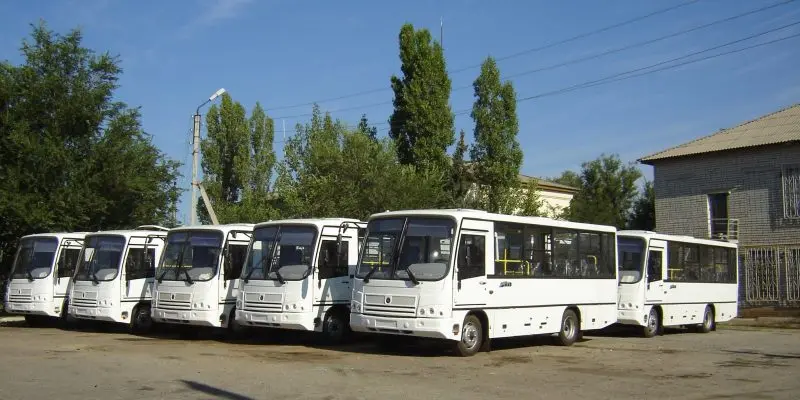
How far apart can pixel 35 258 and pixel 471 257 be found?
1354 cm

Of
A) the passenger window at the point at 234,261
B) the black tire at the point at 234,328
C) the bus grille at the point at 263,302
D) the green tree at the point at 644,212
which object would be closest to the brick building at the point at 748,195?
the black tire at the point at 234,328

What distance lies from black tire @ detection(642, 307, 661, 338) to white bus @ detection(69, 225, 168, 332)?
1297 centimetres

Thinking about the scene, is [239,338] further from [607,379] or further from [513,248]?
[607,379]

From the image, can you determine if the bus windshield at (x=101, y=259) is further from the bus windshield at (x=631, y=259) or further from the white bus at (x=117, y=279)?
the bus windshield at (x=631, y=259)

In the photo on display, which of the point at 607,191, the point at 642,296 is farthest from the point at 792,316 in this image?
the point at 607,191

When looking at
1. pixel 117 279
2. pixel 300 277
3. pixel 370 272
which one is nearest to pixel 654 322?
pixel 370 272

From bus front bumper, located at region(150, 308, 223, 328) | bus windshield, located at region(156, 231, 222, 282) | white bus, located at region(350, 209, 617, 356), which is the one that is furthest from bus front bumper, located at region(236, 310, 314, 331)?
bus windshield, located at region(156, 231, 222, 282)

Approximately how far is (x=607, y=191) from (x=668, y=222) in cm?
3885

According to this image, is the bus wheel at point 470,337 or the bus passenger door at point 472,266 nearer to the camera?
the bus passenger door at point 472,266

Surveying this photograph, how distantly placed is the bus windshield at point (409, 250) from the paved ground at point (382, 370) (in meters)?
1.62

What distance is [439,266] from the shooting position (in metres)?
15.2

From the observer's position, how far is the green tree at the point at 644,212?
205ft

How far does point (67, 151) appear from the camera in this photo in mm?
29422

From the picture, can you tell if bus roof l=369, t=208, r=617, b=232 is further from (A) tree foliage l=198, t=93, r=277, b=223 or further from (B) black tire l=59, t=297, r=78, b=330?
(A) tree foliage l=198, t=93, r=277, b=223
